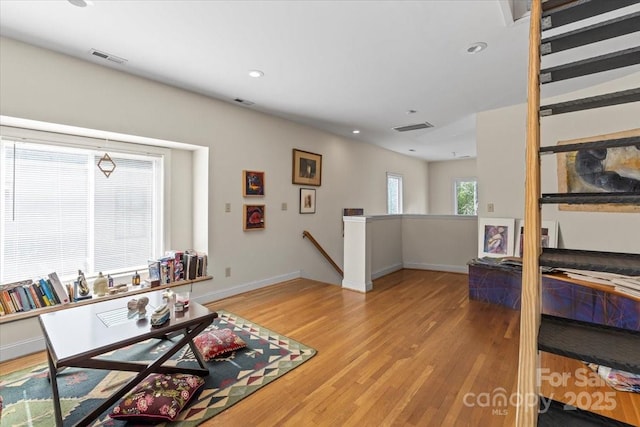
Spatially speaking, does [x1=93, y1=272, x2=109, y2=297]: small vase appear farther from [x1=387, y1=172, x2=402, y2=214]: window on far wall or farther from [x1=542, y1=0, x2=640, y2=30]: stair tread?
[x1=387, y1=172, x2=402, y2=214]: window on far wall

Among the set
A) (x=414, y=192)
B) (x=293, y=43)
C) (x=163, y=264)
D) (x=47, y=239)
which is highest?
(x=293, y=43)

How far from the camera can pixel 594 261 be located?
951 millimetres

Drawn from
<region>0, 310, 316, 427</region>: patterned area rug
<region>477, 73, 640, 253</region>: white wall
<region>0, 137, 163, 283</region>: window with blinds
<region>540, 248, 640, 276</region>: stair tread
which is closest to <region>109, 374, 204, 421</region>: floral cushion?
<region>0, 310, 316, 427</region>: patterned area rug

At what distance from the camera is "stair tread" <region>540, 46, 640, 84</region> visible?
103cm

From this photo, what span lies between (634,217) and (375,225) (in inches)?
119

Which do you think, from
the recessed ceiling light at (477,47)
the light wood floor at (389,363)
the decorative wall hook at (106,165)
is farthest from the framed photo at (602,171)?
the decorative wall hook at (106,165)

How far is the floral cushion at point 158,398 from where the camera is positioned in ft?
5.62

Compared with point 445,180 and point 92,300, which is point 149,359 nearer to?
point 92,300

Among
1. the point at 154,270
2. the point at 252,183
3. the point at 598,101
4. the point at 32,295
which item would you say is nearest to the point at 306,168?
the point at 252,183

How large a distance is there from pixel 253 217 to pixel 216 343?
6.76 ft

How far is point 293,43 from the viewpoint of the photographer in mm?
2467

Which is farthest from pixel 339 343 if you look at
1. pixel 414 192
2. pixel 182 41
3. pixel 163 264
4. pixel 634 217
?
pixel 414 192

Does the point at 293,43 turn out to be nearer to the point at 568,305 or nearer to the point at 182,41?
the point at 182,41

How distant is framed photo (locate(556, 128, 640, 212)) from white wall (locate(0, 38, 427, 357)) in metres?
3.40
